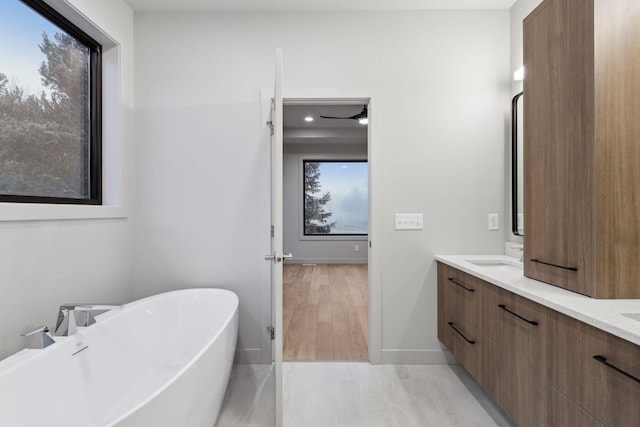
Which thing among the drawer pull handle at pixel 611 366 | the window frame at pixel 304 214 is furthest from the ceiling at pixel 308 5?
the window frame at pixel 304 214

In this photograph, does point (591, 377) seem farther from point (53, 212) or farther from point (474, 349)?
point (53, 212)

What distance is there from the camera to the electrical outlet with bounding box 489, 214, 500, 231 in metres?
2.40

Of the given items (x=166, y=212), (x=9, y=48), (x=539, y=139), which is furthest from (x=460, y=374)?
(x=9, y=48)

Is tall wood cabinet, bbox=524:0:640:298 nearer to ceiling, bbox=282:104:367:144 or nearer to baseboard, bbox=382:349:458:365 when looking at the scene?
baseboard, bbox=382:349:458:365

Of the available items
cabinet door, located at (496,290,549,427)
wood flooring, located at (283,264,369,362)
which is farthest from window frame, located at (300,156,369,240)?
cabinet door, located at (496,290,549,427)

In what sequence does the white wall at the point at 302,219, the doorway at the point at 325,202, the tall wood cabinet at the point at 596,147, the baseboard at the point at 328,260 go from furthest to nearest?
the baseboard at the point at 328,260
the white wall at the point at 302,219
the doorway at the point at 325,202
the tall wood cabinet at the point at 596,147

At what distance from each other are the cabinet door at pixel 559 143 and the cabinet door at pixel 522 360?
0.20 metres

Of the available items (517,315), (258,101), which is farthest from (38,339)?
(517,315)

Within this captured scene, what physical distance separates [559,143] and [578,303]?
0.71 meters

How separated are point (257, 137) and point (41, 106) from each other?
4.11 ft

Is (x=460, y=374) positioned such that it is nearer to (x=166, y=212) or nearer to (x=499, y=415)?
(x=499, y=415)

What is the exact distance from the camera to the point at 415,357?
240 cm

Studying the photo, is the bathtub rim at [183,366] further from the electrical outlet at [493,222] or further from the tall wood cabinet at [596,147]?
the electrical outlet at [493,222]

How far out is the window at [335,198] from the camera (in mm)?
6812
